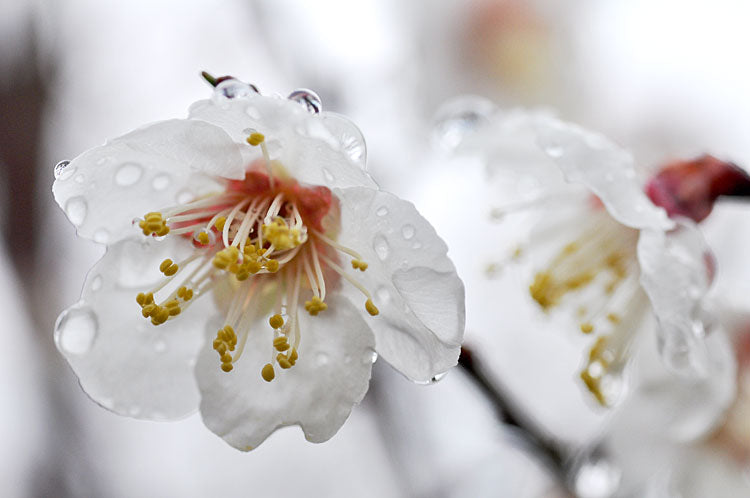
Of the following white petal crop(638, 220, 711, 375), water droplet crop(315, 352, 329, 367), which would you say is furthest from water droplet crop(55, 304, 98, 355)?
white petal crop(638, 220, 711, 375)

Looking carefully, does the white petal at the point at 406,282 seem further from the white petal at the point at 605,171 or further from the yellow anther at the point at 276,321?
the white petal at the point at 605,171

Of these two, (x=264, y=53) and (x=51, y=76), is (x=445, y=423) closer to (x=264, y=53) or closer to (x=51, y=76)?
(x=264, y=53)

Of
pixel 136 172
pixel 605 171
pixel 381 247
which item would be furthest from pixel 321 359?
pixel 605 171

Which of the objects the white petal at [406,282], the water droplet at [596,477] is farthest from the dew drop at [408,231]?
the water droplet at [596,477]

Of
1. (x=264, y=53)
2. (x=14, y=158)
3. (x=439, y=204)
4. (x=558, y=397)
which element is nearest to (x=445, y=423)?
(x=558, y=397)

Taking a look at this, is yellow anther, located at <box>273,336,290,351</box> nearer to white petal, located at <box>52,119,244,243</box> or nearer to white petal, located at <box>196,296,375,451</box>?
white petal, located at <box>196,296,375,451</box>

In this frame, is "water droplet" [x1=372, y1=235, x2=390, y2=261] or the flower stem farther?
the flower stem
